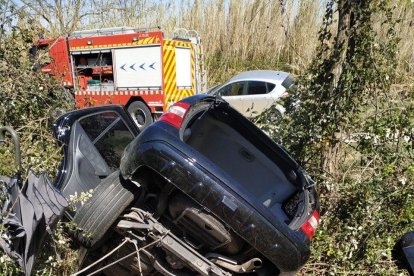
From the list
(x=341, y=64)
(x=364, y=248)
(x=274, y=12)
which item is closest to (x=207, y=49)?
(x=274, y=12)

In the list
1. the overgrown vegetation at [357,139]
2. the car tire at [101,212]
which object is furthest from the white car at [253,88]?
the car tire at [101,212]

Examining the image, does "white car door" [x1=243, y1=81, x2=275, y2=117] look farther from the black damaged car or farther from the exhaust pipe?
the exhaust pipe

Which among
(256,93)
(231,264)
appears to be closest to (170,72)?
(256,93)

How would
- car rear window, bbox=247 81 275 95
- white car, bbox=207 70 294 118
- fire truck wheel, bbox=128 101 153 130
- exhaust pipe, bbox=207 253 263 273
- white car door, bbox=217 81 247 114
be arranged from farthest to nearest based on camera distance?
fire truck wheel, bbox=128 101 153 130 → white car door, bbox=217 81 247 114 → car rear window, bbox=247 81 275 95 → white car, bbox=207 70 294 118 → exhaust pipe, bbox=207 253 263 273

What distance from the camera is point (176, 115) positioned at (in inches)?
116

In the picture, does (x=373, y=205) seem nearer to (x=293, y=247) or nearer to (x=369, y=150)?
(x=369, y=150)

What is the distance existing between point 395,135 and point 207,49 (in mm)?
12154

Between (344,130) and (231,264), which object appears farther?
(344,130)

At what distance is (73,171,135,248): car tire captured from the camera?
8.90 ft

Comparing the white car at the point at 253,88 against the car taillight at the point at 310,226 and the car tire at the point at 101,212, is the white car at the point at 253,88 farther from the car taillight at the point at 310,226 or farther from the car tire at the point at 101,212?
the car tire at the point at 101,212

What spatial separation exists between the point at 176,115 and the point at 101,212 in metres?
0.82

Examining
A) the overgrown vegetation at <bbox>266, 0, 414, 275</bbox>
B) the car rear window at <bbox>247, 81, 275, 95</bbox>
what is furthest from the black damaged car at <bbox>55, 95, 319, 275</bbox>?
the car rear window at <bbox>247, 81, 275, 95</bbox>

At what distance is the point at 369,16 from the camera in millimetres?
4020

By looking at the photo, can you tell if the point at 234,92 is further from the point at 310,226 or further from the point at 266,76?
the point at 310,226
